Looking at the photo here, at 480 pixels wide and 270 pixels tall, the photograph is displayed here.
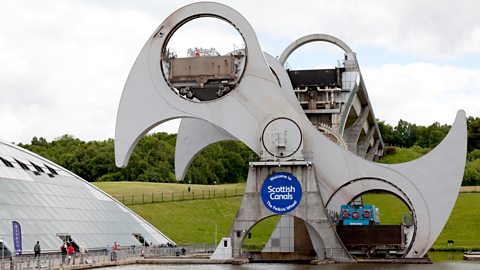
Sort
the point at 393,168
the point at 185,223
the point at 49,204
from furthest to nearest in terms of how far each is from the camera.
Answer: the point at 185,223, the point at 393,168, the point at 49,204

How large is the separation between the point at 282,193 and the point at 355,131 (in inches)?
1219

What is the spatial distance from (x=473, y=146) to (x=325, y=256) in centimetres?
9605

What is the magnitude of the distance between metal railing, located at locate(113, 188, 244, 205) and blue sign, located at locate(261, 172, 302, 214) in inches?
1560

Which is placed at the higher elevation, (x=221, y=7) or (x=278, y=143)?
(x=221, y=7)

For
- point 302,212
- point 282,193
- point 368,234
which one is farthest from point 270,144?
point 368,234

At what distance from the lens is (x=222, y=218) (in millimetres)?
77875

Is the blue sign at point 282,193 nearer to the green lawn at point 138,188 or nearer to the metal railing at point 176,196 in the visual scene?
the metal railing at point 176,196

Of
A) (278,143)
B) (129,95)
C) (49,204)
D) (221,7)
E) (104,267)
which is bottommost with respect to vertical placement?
(104,267)

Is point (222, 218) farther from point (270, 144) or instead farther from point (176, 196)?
point (270, 144)

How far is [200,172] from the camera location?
122m

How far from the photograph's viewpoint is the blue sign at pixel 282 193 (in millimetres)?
41750

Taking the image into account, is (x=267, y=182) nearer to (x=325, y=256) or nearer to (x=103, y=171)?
(x=325, y=256)

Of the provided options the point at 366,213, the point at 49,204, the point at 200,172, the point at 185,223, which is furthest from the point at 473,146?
the point at 49,204

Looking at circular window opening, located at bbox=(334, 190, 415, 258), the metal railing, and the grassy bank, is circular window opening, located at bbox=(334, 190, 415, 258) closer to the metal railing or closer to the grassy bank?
the grassy bank
